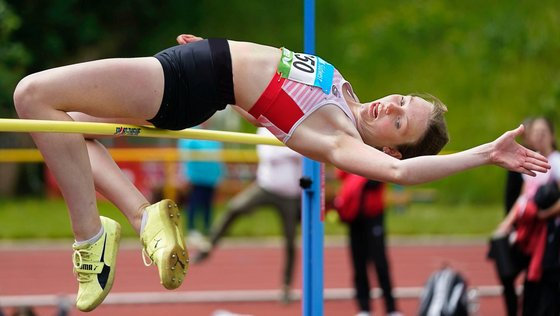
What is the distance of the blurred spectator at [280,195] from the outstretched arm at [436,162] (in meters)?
4.75

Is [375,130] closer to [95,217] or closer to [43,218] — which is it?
[95,217]

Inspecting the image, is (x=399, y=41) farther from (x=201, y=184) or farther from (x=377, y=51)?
(x=201, y=184)

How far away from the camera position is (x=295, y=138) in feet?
13.7

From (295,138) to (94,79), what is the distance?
766 mm

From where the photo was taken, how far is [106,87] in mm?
4066

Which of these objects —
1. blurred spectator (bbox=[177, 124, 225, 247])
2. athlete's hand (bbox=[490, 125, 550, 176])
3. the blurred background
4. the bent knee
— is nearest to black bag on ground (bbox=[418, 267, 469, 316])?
athlete's hand (bbox=[490, 125, 550, 176])

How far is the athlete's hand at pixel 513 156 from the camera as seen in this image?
12.6 feet

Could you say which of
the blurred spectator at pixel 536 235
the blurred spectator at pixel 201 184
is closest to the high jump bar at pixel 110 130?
the blurred spectator at pixel 536 235

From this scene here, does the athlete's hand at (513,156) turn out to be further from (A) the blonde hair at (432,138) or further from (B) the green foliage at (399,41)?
(B) the green foliage at (399,41)

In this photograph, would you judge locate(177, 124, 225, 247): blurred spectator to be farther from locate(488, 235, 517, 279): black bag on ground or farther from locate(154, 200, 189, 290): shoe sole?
locate(154, 200, 189, 290): shoe sole

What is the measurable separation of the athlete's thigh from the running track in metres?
4.73

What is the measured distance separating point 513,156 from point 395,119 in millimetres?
573

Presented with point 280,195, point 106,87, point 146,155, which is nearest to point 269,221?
point 146,155

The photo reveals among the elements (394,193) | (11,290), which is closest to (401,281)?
(11,290)
